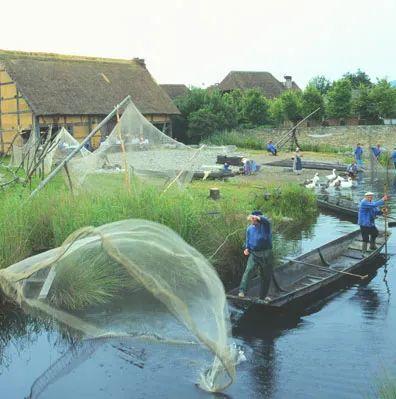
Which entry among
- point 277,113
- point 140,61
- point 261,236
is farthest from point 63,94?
point 261,236

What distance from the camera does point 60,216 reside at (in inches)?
473

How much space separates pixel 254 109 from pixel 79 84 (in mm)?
13437

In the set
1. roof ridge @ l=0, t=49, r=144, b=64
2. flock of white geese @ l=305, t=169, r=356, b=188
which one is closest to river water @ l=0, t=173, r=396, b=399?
flock of white geese @ l=305, t=169, r=356, b=188

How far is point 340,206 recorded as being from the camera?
19.5m

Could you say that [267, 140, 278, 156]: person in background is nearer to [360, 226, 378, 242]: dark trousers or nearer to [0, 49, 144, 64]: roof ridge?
[0, 49, 144, 64]: roof ridge

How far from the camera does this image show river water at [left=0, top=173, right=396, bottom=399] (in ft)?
26.0

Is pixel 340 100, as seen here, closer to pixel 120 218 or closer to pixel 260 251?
pixel 120 218

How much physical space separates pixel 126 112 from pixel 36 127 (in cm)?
1660

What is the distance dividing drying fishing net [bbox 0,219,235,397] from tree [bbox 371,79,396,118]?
34822mm

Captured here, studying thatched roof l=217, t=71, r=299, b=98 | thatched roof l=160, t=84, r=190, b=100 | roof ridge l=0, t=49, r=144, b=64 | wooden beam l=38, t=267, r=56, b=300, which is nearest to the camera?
wooden beam l=38, t=267, r=56, b=300

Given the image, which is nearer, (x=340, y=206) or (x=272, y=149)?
(x=340, y=206)

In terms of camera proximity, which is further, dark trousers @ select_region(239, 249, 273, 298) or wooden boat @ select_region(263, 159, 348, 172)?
wooden boat @ select_region(263, 159, 348, 172)

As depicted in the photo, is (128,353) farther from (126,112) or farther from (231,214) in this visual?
(126,112)

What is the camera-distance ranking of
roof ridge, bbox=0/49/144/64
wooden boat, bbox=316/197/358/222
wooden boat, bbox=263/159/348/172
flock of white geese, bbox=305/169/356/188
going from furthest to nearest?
roof ridge, bbox=0/49/144/64 → wooden boat, bbox=263/159/348/172 → flock of white geese, bbox=305/169/356/188 → wooden boat, bbox=316/197/358/222
